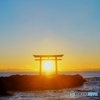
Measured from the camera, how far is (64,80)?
5681 centimetres

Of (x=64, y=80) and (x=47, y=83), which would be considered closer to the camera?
(x=47, y=83)

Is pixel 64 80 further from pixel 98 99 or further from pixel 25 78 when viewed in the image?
pixel 98 99

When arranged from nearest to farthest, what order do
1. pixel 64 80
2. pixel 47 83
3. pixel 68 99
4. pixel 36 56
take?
pixel 68 99 → pixel 36 56 → pixel 47 83 → pixel 64 80

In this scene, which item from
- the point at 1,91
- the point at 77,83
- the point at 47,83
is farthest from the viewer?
the point at 77,83

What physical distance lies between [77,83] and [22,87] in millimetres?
14286

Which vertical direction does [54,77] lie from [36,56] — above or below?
below

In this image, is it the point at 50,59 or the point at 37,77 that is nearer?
the point at 50,59

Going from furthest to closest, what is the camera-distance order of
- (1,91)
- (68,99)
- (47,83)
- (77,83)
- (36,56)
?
(77,83), (47,83), (36,56), (1,91), (68,99)

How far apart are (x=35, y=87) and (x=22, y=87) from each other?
230cm

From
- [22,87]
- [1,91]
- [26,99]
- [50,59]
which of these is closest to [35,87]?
[22,87]

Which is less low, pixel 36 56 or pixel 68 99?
pixel 36 56

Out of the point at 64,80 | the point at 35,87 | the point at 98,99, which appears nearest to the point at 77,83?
the point at 64,80

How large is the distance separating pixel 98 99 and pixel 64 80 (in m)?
25.1

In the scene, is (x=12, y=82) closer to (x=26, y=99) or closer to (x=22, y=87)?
(x=22, y=87)
